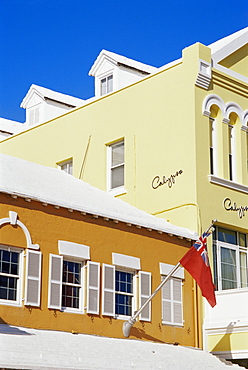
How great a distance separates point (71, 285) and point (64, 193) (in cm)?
286

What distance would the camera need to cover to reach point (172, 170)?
24.0 meters

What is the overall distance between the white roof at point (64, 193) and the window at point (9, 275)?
1.52m

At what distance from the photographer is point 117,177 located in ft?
86.0

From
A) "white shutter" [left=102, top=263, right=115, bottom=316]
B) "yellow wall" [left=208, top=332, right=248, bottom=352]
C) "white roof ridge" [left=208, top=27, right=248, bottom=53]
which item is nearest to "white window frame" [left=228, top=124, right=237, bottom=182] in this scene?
"white roof ridge" [left=208, top=27, right=248, bottom=53]

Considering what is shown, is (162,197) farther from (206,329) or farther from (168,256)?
(206,329)

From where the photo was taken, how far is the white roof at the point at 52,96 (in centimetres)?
3194

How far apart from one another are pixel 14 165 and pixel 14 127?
13.5m

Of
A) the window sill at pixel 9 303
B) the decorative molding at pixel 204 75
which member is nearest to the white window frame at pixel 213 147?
the decorative molding at pixel 204 75

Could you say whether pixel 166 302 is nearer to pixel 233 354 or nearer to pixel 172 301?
pixel 172 301

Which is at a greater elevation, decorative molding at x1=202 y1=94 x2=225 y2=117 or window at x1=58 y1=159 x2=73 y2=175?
decorative molding at x1=202 y1=94 x2=225 y2=117

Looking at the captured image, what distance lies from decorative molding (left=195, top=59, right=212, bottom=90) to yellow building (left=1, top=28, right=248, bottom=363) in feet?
0.11

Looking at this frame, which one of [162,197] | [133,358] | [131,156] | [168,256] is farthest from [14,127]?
[133,358]

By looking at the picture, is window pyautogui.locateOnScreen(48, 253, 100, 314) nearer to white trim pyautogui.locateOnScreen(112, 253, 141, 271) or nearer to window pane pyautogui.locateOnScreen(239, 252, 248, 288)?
white trim pyautogui.locateOnScreen(112, 253, 141, 271)

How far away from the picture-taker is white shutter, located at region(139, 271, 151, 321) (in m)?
20.1
